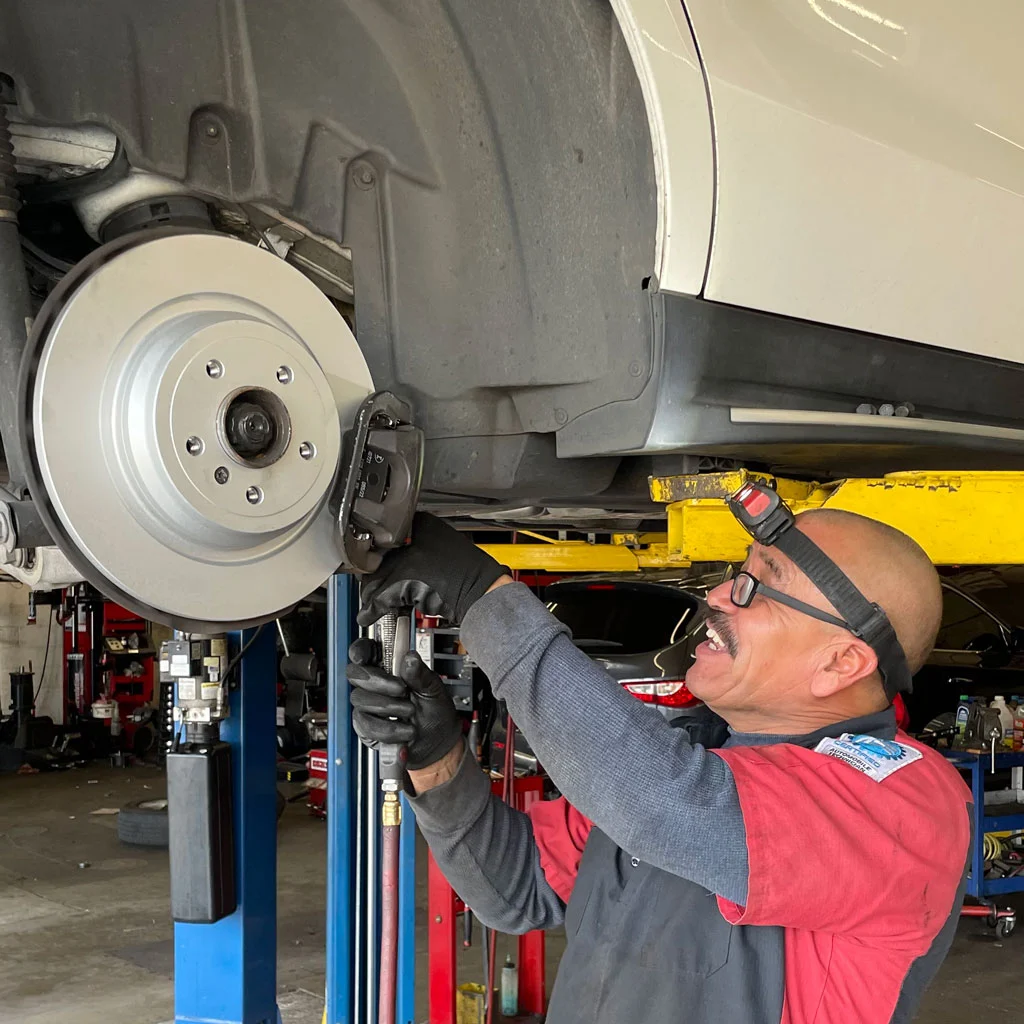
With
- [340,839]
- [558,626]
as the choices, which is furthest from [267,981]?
[558,626]

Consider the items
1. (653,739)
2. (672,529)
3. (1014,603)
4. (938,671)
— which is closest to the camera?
(653,739)

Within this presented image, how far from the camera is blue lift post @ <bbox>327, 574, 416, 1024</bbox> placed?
Result: 7.82 ft

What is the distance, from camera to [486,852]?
4.48 feet

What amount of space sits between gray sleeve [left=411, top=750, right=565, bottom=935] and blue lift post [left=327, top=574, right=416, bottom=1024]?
999 mm

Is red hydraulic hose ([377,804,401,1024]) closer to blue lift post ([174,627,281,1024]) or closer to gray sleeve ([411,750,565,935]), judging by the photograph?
gray sleeve ([411,750,565,935])

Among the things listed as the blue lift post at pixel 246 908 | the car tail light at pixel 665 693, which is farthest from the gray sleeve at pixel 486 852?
the car tail light at pixel 665 693

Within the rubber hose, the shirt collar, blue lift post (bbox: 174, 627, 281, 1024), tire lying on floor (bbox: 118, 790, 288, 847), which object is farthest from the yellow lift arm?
tire lying on floor (bbox: 118, 790, 288, 847)

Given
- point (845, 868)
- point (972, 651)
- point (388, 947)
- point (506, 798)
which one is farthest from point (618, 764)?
point (972, 651)

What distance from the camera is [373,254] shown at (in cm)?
125

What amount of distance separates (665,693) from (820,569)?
2.83 meters

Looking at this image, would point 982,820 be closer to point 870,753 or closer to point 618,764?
point 870,753

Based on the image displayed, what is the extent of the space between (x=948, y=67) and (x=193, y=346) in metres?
0.91

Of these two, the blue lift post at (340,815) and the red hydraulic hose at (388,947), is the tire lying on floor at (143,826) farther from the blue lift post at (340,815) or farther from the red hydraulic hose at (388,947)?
the red hydraulic hose at (388,947)

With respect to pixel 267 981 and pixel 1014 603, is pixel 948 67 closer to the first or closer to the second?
pixel 267 981
